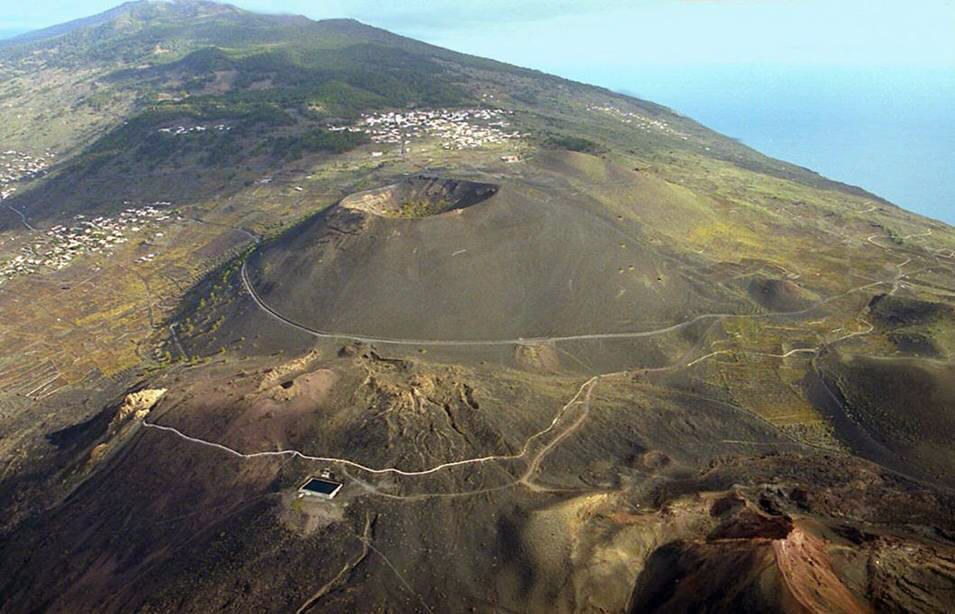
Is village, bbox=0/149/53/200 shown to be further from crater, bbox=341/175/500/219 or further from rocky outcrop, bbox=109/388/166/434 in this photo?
rocky outcrop, bbox=109/388/166/434

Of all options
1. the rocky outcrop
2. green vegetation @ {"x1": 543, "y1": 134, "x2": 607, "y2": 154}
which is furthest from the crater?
green vegetation @ {"x1": 543, "y1": 134, "x2": 607, "y2": 154}

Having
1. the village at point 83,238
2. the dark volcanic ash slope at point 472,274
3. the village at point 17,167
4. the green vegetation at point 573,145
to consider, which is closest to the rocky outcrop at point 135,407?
the dark volcanic ash slope at point 472,274

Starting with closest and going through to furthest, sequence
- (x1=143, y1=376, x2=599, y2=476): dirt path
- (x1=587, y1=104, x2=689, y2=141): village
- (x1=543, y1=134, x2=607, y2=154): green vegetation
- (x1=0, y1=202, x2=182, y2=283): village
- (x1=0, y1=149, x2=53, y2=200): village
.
→ (x1=143, y1=376, x2=599, y2=476): dirt path < (x1=0, y1=202, x2=182, y2=283): village < (x1=543, y1=134, x2=607, y2=154): green vegetation < (x1=0, y1=149, x2=53, y2=200): village < (x1=587, y1=104, x2=689, y2=141): village

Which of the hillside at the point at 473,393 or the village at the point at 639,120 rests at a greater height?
the village at the point at 639,120

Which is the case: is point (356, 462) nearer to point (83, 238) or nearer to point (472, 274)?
point (472, 274)

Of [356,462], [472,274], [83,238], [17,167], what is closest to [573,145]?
[472,274]

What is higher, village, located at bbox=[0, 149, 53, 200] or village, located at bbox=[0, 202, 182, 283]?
village, located at bbox=[0, 202, 182, 283]

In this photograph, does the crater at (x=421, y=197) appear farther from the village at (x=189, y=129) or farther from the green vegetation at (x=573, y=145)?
the village at (x=189, y=129)
